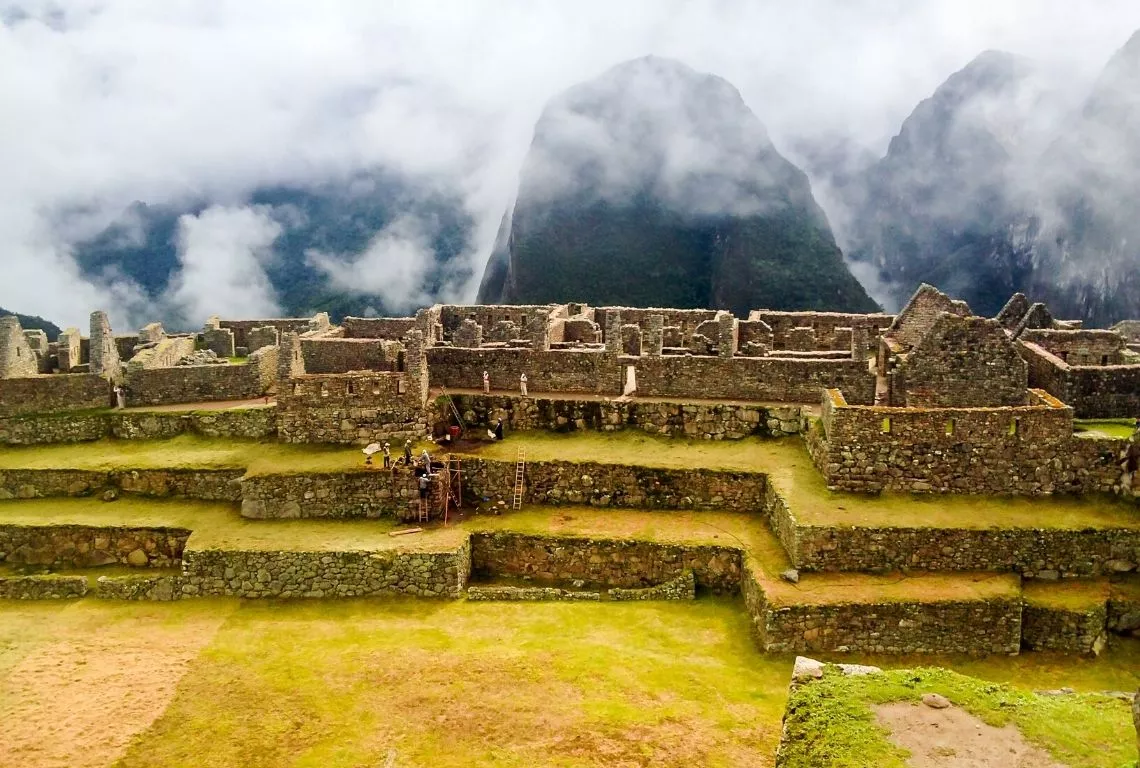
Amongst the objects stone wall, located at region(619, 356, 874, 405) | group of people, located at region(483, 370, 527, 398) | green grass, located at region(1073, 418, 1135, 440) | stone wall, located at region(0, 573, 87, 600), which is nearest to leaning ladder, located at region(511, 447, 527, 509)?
group of people, located at region(483, 370, 527, 398)

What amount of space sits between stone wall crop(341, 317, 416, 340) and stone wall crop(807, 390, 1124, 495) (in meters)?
16.8

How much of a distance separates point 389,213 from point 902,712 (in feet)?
192

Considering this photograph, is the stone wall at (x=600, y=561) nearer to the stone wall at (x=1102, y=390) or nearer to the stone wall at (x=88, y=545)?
the stone wall at (x=88, y=545)

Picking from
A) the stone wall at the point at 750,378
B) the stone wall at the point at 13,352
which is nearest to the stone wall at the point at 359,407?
the stone wall at the point at 750,378

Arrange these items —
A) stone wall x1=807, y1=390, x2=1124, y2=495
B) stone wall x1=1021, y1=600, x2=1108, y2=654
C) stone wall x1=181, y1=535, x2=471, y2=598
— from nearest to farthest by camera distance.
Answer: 1. stone wall x1=1021, y1=600, x2=1108, y2=654
2. stone wall x1=807, y1=390, x2=1124, y2=495
3. stone wall x1=181, y1=535, x2=471, y2=598

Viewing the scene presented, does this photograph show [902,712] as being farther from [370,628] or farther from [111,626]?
[111,626]

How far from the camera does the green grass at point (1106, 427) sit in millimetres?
16297

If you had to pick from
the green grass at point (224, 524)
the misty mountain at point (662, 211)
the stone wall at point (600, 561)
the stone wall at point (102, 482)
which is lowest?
the stone wall at point (600, 561)

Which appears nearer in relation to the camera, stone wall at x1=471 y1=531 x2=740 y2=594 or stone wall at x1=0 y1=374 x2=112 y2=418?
stone wall at x1=471 y1=531 x2=740 y2=594

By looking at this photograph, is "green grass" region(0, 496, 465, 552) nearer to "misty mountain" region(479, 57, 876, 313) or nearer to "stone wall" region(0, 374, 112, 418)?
"stone wall" region(0, 374, 112, 418)

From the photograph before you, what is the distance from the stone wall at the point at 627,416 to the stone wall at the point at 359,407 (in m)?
0.89

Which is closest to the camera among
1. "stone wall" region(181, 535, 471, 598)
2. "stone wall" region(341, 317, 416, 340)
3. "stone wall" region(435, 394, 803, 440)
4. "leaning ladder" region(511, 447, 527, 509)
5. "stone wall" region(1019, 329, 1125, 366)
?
"stone wall" region(181, 535, 471, 598)

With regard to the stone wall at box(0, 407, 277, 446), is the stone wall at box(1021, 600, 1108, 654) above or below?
below

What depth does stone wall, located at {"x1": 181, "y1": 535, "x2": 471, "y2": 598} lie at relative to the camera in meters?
16.0
